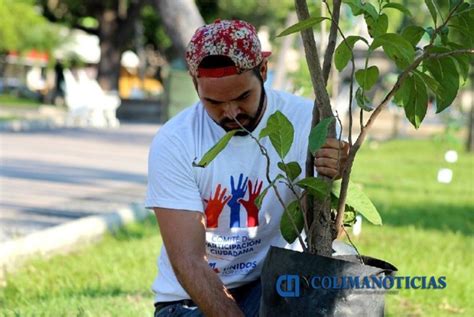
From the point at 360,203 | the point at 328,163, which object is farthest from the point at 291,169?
the point at 360,203

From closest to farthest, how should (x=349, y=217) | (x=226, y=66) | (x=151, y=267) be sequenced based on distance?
(x=349, y=217) < (x=226, y=66) < (x=151, y=267)

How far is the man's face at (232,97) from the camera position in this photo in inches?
134

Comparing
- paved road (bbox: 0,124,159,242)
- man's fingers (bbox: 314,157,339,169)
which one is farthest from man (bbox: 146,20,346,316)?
paved road (bbox: 0,124,159,242)

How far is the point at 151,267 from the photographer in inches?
267

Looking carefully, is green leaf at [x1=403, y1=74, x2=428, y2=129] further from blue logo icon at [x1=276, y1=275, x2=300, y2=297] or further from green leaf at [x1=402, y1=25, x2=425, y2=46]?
blue logo icon at [x1=276, y1=275, x2=300, y2=297]

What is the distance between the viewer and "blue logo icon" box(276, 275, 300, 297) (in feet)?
9.57

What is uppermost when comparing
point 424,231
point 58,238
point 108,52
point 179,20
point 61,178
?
point 179,20

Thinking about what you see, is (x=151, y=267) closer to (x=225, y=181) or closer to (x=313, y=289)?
(x=225, y=181)

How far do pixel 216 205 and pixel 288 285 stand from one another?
891mm

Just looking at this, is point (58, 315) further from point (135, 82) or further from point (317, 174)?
point (135, 82)

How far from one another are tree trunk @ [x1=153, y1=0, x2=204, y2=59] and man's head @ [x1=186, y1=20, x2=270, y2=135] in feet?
22.0

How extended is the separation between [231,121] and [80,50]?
182 feet

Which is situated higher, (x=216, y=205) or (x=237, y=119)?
(x=237, y=119)

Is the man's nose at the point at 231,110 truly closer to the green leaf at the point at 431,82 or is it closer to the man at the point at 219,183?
the man at the point at 219,183
